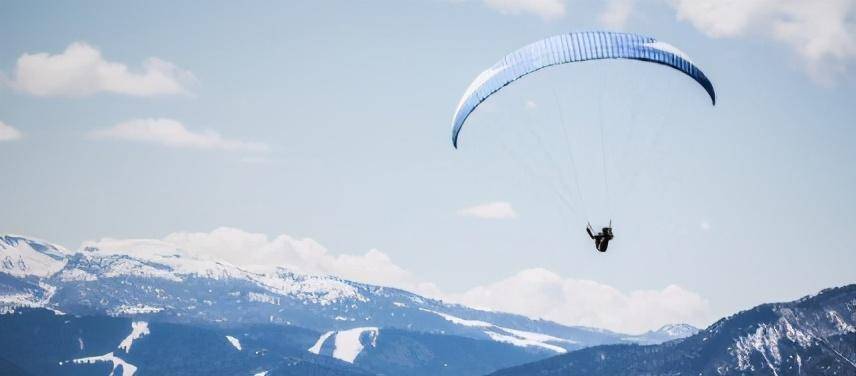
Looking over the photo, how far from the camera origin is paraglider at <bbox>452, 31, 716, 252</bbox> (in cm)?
5622

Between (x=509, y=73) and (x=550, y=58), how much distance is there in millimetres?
2945

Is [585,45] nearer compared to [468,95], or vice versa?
[585,45]

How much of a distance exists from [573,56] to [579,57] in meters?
0.35

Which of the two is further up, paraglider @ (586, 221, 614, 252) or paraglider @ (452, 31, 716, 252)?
paraglider @ (452, 31, 716, 252)

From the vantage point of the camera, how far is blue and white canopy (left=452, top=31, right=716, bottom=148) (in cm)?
5619

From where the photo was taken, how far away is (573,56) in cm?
5609

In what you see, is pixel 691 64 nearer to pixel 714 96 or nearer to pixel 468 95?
pixel 714 96

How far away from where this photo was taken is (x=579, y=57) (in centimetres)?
5612

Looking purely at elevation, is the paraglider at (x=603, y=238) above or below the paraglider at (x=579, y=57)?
below

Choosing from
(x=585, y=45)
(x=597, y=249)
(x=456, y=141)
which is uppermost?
(x=585, y=45)

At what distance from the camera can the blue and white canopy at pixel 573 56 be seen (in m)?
56.2

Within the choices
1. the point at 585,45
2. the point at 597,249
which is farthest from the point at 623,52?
the point at 597,249

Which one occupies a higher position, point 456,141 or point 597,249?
point 456,141

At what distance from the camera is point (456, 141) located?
206ft
